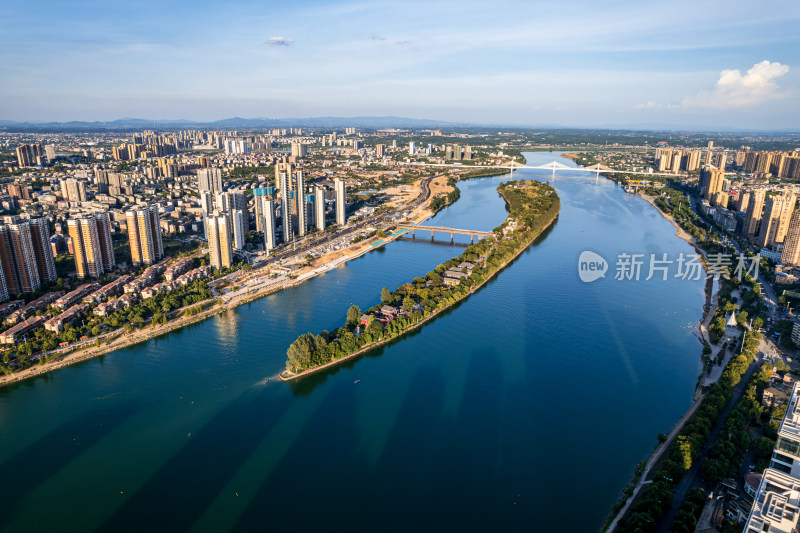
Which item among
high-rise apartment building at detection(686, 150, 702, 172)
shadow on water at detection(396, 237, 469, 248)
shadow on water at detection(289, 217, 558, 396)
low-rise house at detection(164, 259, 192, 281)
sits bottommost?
shadow on water at detection(289, 217, 558, 396)

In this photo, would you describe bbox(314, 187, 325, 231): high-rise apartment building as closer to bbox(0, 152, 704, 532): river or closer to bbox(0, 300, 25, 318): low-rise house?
bbox(0, 152, 704, 532): river

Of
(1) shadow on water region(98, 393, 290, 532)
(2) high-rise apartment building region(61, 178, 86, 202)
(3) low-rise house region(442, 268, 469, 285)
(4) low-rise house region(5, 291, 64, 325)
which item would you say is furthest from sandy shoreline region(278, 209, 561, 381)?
(2) high-rise apartment building region(61, 178, 86, 202)

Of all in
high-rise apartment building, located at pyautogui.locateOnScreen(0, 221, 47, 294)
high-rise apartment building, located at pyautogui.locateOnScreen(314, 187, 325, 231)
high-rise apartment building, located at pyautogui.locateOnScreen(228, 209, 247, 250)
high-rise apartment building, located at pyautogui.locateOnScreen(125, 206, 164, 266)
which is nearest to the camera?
high-rise apartment building, located at pyautogui.locateOnScreen(0, 221, 47, 294)

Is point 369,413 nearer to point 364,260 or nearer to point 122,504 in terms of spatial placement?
point 122,504

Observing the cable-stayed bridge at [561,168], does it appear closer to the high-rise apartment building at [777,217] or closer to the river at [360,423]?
the high-rise apartment building at [777,217]

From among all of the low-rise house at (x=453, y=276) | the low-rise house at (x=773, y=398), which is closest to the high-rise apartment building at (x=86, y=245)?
the low-rise house at (x=453, y=276)
